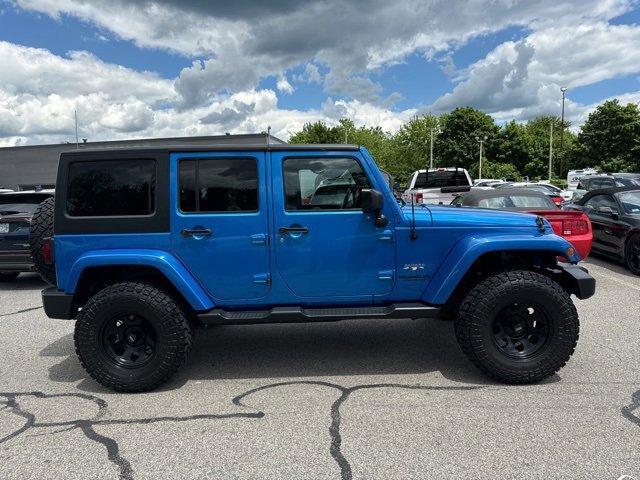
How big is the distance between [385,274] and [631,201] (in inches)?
279

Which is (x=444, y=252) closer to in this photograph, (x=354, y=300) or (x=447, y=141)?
(x=354, y=300)

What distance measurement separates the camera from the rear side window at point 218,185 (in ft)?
13.1

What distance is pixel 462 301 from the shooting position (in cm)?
400

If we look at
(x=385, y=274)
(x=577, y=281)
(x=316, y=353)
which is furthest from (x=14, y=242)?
(x=577, y=281)

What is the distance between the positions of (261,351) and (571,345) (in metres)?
2.75

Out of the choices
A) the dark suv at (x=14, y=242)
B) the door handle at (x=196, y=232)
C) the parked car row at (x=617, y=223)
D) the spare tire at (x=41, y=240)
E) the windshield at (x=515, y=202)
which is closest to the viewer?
the door handle at (x=196, y=232)

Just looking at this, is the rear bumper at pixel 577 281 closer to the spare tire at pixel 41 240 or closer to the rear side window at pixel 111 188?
the rear side window at pixel 111 188

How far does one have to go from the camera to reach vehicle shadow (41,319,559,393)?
4301 mm

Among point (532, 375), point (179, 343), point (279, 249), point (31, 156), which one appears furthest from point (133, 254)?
point (31, 156)

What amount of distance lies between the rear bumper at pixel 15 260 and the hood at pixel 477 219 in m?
6.97

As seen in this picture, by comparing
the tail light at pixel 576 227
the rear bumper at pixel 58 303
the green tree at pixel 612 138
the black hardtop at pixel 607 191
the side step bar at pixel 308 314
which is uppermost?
the green tree at pixel 612 138

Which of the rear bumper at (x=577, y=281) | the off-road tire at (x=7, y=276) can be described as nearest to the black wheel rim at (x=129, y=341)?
the rear bumper at (x=577, y=281)

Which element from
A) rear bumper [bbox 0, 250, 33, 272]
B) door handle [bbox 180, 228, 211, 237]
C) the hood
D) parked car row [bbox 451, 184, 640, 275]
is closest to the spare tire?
door handle [bbox 180, 228, 211, 237]

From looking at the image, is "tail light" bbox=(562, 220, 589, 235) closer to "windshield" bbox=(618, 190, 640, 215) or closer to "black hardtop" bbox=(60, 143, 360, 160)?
"windshield" bbox=(618, 190, 640, 215)
